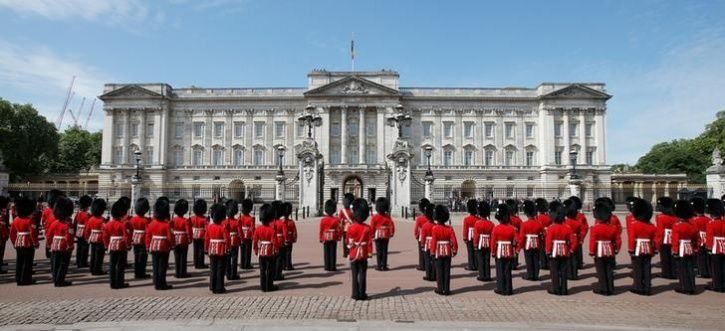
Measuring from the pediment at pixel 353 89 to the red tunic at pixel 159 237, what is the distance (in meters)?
52.1

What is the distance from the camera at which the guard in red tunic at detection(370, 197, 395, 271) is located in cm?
1216

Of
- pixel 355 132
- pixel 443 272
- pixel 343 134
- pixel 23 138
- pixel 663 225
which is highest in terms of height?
pixel 355 132

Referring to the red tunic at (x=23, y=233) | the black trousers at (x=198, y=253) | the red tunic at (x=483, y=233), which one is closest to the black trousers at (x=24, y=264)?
the red tunic at (x=23, y=233)

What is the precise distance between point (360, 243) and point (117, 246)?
510 centimetres

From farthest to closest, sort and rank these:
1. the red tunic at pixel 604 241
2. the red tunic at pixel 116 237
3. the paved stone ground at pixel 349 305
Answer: the red tunic at pixel 116 237 → the red tunic at pixel 604 241 → the paved stone ground at pixel 349 305

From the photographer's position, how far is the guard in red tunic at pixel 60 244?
9.82 metres

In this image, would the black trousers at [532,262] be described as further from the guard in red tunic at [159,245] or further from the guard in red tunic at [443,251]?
the guard in red tunic at [159,245]

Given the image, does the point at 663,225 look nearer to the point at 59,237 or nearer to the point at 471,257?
the point at 471,257

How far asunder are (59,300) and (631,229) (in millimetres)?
10958

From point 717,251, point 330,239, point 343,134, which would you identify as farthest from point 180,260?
point 343,134

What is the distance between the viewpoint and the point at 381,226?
12383mm

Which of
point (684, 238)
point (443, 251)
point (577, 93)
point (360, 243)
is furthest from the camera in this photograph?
point (577, 93)

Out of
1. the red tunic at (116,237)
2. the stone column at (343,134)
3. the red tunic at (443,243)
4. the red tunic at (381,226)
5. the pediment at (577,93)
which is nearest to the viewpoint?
the red tunic at (443,243)

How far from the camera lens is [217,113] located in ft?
210
